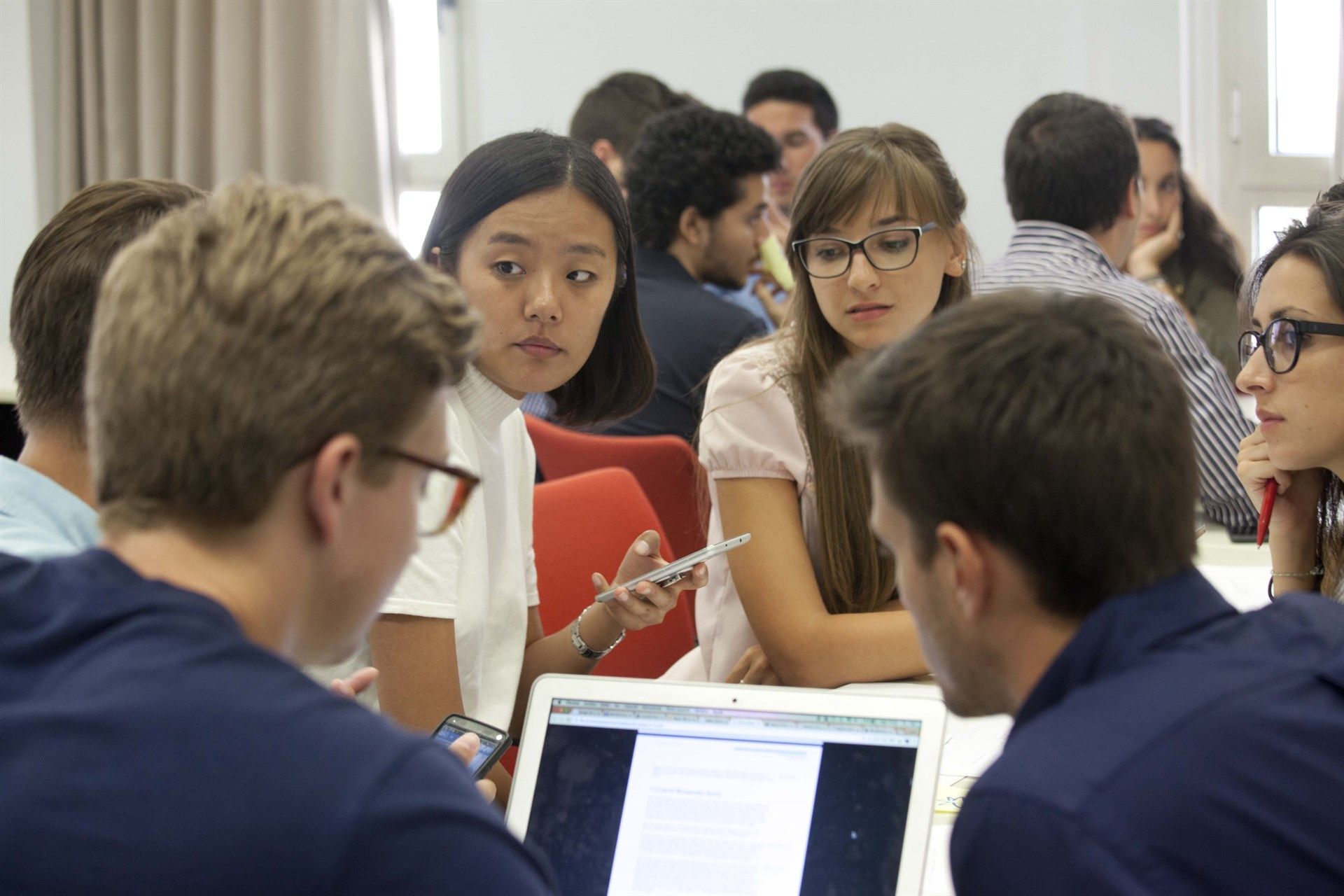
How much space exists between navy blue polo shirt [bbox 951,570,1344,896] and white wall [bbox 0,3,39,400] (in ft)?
13.5

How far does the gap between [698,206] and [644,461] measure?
1161 millimetres

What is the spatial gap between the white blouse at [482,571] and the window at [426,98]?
3389mm

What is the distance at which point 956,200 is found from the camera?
6.73 ft

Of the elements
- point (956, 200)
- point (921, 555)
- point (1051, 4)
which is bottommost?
point (921, 555)

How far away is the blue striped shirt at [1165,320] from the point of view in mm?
2666

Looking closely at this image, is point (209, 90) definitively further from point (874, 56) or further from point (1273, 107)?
point (1273, 107)

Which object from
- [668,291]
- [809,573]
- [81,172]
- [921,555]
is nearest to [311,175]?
[81,172]

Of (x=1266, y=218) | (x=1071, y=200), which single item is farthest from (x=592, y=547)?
(x=1266, y=218)

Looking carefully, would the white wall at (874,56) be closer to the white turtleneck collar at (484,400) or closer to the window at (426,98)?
the window at (426,98)

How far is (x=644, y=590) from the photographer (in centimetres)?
155

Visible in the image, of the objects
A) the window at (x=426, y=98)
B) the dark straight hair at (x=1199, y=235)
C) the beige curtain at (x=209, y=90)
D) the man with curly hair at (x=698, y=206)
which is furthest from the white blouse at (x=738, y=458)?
the window at (x=426, y=98)

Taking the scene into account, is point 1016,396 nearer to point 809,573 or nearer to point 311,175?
point 809,573

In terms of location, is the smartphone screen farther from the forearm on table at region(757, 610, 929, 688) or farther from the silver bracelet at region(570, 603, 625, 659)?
the forearm on table at region(757, 610, 929, 688)

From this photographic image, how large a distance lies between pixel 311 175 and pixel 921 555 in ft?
12.7
